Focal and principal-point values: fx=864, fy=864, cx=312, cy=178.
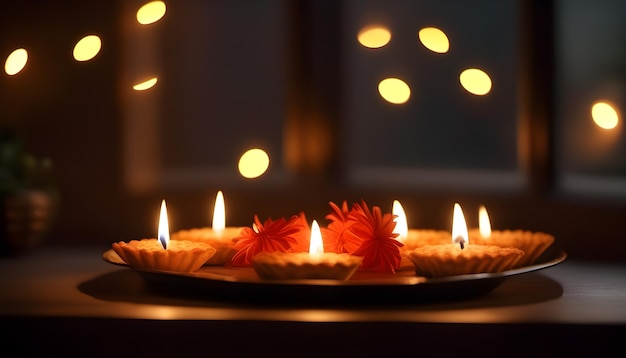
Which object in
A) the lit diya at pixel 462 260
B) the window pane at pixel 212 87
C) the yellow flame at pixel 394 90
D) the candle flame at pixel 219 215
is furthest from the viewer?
the window pane at pixel 212 87

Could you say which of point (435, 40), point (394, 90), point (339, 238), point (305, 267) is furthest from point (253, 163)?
point (305, 267)

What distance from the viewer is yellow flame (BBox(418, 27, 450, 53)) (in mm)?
1595

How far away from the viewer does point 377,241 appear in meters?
1.16

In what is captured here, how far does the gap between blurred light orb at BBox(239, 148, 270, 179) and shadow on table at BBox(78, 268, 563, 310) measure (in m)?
0.64

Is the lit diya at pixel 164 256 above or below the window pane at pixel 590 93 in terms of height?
Result: below

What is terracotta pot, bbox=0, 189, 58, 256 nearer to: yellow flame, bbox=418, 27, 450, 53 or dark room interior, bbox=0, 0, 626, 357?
dark room interior, bbox=0, 0, 626, 357

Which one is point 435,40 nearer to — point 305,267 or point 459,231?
point 459,231

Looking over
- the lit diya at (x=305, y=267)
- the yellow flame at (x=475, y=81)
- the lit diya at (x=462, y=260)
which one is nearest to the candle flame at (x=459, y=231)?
the lit diya at (x=462, y=260)

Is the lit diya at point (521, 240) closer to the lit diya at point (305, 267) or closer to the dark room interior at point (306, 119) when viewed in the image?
the dark room interior at point (306, 119)

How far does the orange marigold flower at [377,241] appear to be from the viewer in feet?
3.79

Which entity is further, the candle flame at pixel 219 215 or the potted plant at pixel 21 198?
the potted plant at pixel 21 198

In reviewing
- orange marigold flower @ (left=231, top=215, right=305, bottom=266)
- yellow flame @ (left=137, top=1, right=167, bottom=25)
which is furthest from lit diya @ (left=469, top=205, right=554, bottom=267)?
yellow flame @ (left=137, top=1, right=167, bottom=25)

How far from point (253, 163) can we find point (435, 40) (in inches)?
18.2

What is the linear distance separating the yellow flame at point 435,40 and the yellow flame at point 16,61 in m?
0.79
